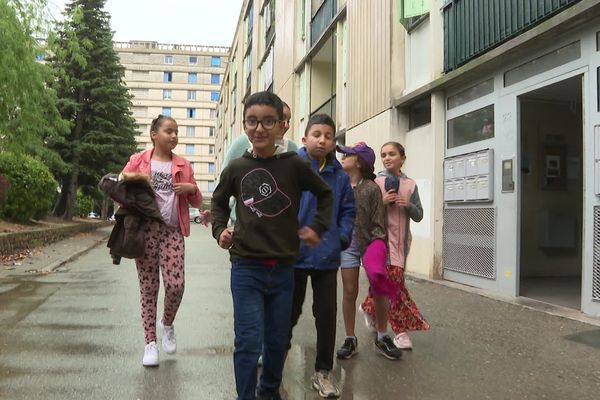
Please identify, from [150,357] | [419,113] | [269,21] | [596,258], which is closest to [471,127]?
[419,113]

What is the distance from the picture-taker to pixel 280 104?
3.28 m

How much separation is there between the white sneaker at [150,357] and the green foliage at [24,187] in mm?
12241

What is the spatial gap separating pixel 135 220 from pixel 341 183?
5.20 feet

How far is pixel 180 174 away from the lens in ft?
14.6

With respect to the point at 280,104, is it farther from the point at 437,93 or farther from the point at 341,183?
the point at 437,93

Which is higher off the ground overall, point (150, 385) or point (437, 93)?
point (437, 93)

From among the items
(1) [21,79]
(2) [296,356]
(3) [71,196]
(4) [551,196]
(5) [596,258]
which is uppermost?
(1) [21,79]

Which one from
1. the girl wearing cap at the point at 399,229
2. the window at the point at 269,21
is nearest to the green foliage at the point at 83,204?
the window at the point at 269,21

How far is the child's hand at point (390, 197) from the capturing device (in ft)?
14.9

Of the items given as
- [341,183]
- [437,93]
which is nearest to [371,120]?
[437,93]

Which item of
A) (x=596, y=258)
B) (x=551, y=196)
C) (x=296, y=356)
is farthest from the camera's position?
(x=551, y=196)

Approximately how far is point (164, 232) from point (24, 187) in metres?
13.3

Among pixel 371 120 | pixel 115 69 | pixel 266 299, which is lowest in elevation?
pixel 266 299

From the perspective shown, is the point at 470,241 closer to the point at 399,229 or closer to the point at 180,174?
the point at 399,229
